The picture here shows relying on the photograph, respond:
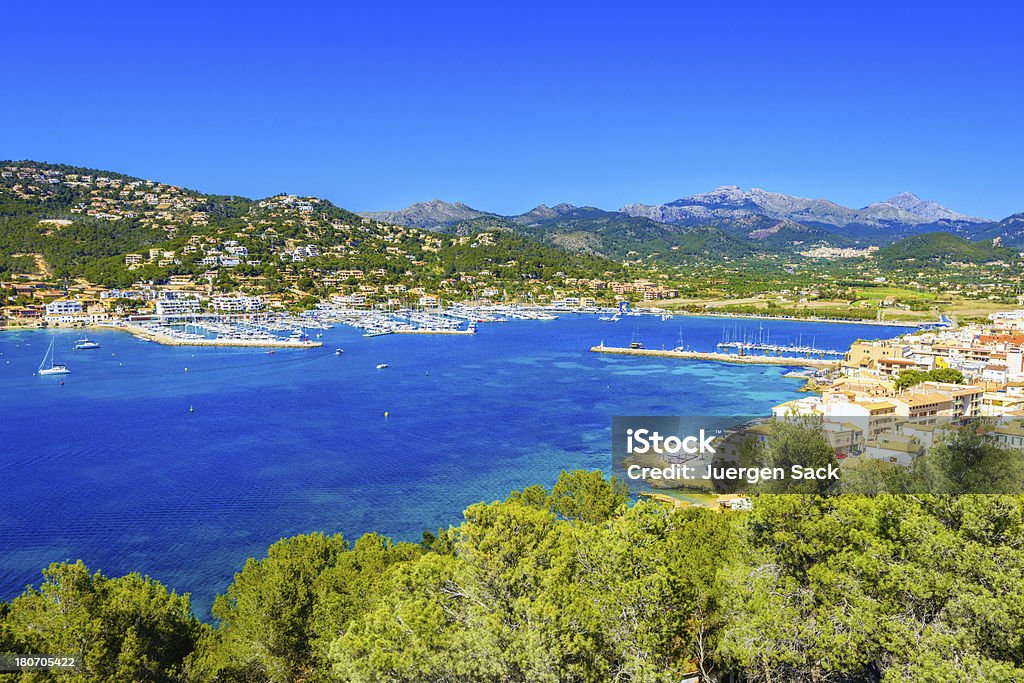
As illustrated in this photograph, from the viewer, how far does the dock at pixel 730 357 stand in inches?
1465

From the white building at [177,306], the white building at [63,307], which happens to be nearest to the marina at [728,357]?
the white building at [177,306]

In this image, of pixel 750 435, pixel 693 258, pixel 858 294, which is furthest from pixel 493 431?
pixel 693 258

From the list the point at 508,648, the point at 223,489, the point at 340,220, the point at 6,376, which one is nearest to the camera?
the point at 508,648

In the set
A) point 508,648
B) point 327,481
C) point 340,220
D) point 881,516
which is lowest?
point 327,481

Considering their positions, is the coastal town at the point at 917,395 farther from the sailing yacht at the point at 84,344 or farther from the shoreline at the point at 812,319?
the sailing yacht at the point at 84,344

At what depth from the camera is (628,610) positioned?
5680 mm

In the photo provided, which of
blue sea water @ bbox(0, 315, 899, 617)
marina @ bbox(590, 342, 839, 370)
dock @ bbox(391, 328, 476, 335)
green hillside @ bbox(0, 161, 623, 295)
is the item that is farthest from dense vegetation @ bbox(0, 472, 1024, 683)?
green hillside @ bbox(0, 161, 623, 295)

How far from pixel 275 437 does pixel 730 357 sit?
27.7 m

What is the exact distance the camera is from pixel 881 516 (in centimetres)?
618

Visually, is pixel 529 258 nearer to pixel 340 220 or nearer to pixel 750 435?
pixel 340 220

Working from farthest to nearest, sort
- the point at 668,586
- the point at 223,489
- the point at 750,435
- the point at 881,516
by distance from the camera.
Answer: the point at 223,489, the point at 750,435, the point at 881,516, the point at 668,586

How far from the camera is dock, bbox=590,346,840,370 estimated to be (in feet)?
122

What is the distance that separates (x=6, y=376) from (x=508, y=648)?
113 feet

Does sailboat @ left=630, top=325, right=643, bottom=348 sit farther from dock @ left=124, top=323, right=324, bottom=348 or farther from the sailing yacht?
the sailing yacht
